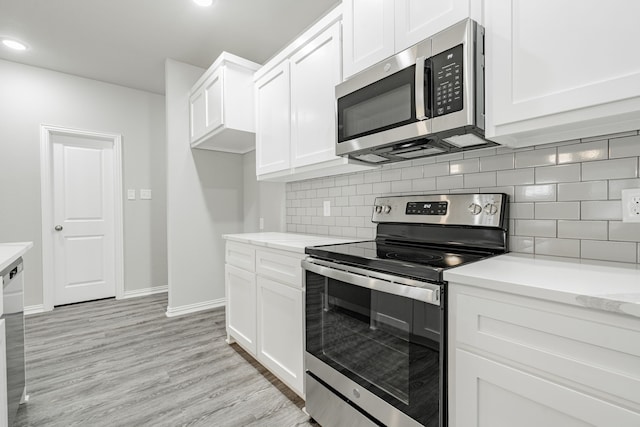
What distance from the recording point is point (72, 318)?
3191 millimetres

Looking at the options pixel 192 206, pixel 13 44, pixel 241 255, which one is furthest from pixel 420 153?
pixel 13 44

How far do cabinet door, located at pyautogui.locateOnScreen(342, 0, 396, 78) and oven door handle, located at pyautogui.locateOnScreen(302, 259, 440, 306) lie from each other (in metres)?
1.02

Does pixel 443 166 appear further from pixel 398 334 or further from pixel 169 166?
pixel 169 166

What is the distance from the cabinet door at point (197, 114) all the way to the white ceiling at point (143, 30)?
440 mm

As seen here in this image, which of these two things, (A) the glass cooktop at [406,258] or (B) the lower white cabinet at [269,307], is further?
(B) the lower white cabinet at [269,307]

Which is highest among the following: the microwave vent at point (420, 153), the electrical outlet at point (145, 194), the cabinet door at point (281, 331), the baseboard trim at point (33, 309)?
the microwave vent at point (420, 153)

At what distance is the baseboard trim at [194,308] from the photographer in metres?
3.20

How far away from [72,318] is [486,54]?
4220 mm

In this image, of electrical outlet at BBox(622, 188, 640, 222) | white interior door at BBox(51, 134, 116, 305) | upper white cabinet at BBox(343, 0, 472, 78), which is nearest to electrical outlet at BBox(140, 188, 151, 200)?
white interior door at BBox(51, 134, 116, 305)

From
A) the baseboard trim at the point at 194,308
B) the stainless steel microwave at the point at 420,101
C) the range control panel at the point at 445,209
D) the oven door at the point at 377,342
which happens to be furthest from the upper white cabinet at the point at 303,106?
the baseboard trim at the point at 194,308

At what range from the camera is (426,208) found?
1.58 metres

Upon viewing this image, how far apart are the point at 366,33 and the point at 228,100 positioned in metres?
1.45

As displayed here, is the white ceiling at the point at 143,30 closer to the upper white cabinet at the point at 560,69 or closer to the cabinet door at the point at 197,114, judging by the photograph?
the cabinet door at the point at 197,114

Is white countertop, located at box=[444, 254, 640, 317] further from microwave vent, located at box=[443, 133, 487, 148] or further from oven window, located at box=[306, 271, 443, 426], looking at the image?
microwave vent, located at box=[443, 133, 487, 148]
